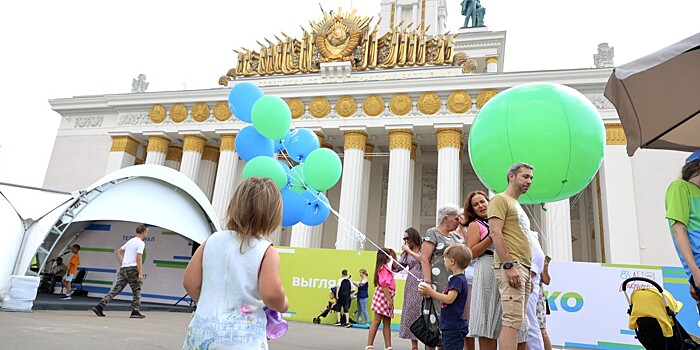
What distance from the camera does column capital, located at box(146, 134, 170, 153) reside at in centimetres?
2062

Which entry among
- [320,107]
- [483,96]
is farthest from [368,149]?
[483,96]

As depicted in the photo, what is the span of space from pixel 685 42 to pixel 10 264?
9.15 meters

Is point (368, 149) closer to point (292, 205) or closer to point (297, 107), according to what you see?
point (297, 107)

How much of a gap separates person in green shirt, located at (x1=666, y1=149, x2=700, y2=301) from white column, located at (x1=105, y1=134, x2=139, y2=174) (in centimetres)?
2217

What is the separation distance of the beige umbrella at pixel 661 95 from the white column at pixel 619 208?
43.3 ft

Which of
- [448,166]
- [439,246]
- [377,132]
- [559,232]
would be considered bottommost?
[439,246]

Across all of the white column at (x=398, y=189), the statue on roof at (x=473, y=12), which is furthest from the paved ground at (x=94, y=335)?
the statue on roof at (x=473, y=12)

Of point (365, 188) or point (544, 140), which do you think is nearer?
point (544, 140)

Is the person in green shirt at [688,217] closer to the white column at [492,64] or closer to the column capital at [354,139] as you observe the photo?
the column capital at [354,139]

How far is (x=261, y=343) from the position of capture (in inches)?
66.5

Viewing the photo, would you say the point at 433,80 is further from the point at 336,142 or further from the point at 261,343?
the point at 261,343

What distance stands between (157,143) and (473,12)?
785 inches

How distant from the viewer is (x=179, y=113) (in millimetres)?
20547

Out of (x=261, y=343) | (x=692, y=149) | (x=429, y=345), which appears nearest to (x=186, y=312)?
(x=429, y=345)
